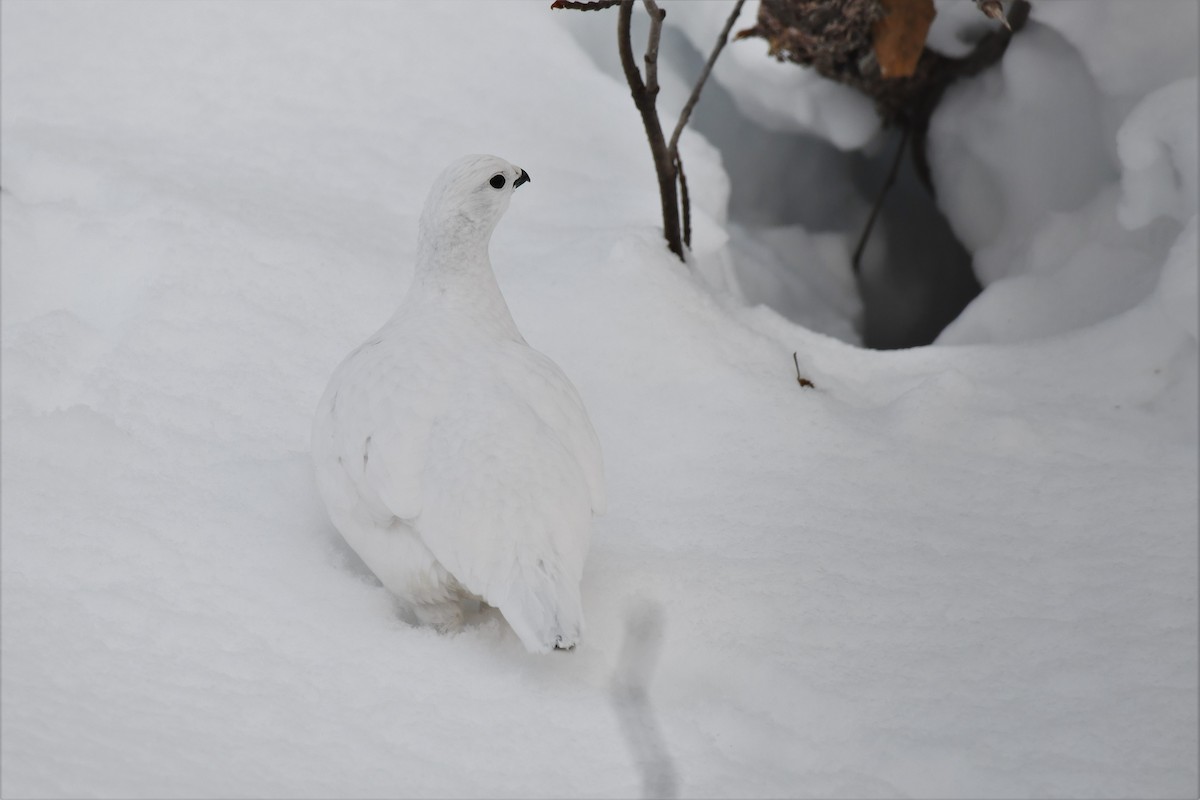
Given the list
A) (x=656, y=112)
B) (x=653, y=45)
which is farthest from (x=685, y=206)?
(x=653, y=45)

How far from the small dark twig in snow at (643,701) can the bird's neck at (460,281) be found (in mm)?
506

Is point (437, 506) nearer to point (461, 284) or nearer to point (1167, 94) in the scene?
point (461, 284)

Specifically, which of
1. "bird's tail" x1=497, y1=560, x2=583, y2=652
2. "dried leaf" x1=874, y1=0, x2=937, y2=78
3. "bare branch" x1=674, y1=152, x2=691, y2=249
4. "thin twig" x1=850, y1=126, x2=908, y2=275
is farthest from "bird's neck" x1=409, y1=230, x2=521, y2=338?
"thin twig" x1=850, y1=126, x2=908, y2=275

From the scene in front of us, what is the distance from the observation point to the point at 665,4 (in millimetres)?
2869

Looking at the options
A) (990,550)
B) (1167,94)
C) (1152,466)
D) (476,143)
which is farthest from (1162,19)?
(476,143)

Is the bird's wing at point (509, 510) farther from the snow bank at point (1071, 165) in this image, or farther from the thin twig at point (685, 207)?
the snow bank at point (1071, 165)

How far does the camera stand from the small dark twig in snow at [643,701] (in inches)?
47.6

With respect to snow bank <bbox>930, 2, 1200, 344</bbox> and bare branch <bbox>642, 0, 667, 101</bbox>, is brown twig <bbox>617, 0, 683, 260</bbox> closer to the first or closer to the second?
bare branch <bbox>642, 0, 667, 101</bbox>

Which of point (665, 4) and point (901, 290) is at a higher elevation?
point (665, 4)

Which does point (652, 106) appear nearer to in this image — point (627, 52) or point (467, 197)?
point (627, 52)

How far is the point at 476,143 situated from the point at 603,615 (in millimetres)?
1447

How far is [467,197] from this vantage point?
168 centimetres

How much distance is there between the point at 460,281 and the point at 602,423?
0.43 m

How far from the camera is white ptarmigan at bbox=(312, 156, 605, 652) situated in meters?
1.32
